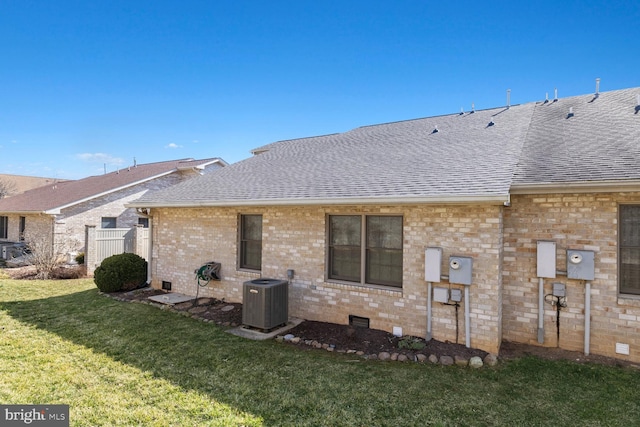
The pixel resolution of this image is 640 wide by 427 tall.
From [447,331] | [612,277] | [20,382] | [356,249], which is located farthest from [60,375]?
[612,277]

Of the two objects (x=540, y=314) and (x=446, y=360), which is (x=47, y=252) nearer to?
(x=446, y=360)

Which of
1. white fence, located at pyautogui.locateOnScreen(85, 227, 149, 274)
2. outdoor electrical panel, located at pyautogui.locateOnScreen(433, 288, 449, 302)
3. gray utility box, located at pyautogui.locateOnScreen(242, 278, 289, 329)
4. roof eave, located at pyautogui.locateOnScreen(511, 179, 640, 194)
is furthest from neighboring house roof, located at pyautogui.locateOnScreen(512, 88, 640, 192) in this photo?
white fence, located at pyautogui.locateOnScreen(85, 227, 149, 274)

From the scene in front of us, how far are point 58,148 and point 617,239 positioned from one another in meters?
27.3

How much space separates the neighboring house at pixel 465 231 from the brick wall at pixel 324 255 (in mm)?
24

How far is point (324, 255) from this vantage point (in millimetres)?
6762

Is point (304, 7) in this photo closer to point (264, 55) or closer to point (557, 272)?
point (264, 55)

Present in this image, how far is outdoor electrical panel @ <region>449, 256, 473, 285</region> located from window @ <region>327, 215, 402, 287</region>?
1.07m

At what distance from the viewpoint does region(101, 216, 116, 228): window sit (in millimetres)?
→ 15711

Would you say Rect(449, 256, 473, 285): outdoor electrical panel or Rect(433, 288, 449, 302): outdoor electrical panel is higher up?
Rect(449, 256, 473, 285): outdoor electrical panel

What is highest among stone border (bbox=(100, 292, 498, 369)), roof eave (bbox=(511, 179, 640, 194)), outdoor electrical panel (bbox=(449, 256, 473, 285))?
roof eave (bbox=(511, 179, 640, 194))

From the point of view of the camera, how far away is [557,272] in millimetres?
5340

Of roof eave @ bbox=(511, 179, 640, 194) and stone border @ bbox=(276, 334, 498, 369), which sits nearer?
roof eave @ bbox=(511, 179, 640, 194)

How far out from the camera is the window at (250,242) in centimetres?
798

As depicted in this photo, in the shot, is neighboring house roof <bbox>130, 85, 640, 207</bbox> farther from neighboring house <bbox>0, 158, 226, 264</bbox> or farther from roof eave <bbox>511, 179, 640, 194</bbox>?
neighboring house <bbox>0, 158, 226, 264</bbox>
